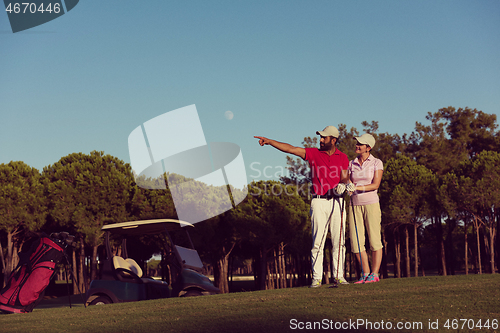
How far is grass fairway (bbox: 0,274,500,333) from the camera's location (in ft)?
14.2

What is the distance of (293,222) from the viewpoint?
116 ft

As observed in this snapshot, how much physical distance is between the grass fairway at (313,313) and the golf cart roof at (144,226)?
387cm

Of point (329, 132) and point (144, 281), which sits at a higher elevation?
point (329, 132)

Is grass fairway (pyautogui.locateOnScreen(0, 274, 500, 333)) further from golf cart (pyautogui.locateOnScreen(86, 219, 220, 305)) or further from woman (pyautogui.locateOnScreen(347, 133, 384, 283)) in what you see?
golf cart (pyautogui.locateOnScreen(86, 219, 220, 305))

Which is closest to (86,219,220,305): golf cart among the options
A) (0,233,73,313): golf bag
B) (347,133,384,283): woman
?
(0,233,73,313): golf bag

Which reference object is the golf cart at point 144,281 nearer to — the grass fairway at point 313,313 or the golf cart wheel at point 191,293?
the golf cart wheel at point 191,293

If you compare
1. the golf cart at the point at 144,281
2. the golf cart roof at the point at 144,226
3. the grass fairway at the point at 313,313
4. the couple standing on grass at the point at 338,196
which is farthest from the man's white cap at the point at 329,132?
the golf cart roof at the point at 144,226

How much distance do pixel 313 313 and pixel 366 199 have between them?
2915mm

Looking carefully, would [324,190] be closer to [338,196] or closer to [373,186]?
[338,196]

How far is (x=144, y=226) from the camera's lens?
10.8 metres

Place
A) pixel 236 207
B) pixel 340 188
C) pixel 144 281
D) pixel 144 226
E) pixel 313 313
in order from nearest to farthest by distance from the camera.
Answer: pixel 313 313 < pixel 340 188 < pixel 144 281 < pixel 144 226 < pixel 236 207

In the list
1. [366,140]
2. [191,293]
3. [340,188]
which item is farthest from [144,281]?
[366,140]

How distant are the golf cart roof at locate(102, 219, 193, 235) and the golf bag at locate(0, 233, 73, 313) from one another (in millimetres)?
2813

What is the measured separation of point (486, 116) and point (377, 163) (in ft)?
143
